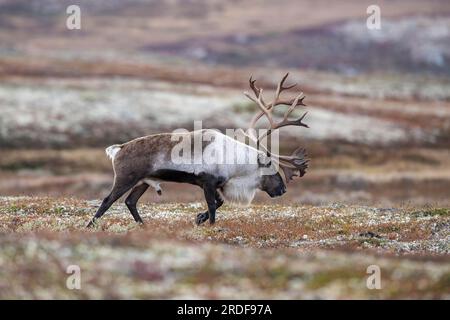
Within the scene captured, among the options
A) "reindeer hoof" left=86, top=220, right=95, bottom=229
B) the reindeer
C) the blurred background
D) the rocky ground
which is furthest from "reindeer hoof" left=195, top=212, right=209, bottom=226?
the blurred background

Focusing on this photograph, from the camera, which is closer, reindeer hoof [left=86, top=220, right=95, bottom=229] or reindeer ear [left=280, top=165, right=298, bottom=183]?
reindeer hoof [left=86, top=220, right=95, bottom=229]

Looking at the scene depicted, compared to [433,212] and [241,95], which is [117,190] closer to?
[433,212]

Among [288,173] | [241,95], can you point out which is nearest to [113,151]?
[288,173]

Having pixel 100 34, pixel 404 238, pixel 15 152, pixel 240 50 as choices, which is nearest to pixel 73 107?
pixel 15 152

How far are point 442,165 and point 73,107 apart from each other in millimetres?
25565

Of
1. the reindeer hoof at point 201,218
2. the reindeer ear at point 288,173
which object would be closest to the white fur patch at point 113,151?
the reindeer hoof at point 201,218

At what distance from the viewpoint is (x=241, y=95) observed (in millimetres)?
62312

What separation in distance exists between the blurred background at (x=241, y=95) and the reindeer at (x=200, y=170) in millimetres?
7039

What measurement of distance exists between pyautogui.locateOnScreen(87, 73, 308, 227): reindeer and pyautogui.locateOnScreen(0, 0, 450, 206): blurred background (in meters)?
7.04

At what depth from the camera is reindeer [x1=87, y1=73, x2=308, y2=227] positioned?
1653cm

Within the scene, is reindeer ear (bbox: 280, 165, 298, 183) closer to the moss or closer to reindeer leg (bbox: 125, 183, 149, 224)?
reindeer leg (bbox: 125, 183, 149, 224)

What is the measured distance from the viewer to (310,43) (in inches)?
5320

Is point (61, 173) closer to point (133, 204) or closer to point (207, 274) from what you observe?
point (133, 204)

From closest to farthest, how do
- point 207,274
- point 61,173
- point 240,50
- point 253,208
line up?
A: point 207,274 < point 253,208 < point 61,173 < point 240,50
